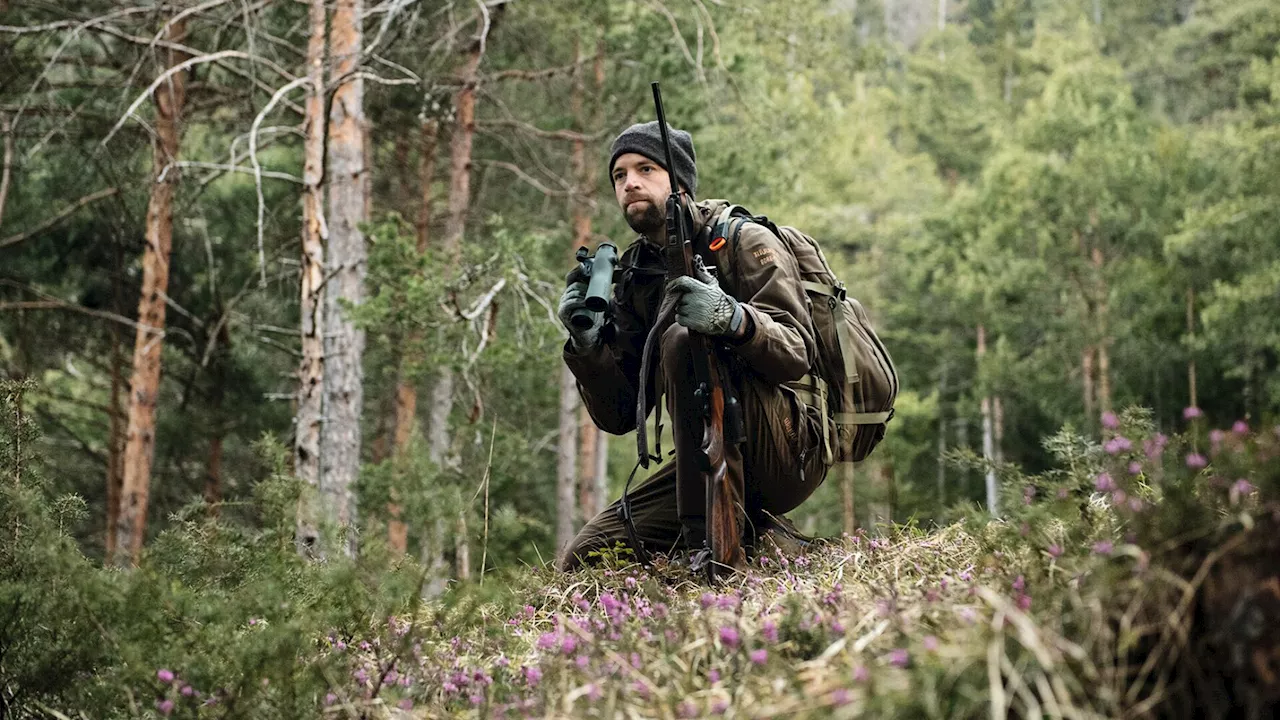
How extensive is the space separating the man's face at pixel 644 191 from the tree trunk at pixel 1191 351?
82.6 ft

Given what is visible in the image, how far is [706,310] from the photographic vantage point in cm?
467

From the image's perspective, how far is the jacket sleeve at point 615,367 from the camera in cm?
552

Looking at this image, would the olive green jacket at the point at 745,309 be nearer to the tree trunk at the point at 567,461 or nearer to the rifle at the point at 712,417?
the rifle at the point at 712,417

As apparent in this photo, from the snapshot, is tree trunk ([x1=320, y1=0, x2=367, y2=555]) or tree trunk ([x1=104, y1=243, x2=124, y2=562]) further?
tree trunk ([x1=104, y1=243, x2=124, y2=562])

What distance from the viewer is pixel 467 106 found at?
54.5 ft

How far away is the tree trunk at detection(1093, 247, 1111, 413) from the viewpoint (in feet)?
96.4

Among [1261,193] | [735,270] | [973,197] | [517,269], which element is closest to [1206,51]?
[973,197]

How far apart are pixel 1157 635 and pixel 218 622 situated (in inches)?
93.1

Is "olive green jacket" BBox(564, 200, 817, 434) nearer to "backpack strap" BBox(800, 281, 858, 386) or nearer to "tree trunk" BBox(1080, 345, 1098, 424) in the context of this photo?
"backpack strap" BBox(800, 281, 858, 386)

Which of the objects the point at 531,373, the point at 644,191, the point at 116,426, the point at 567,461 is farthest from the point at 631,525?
the point at 567,461

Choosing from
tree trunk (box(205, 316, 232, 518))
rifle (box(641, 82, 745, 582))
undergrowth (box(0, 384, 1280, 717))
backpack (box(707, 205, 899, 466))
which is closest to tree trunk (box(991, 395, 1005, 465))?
tree trunk (box(205, 316, 232, 518))

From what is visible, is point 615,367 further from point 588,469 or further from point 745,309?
point 588,469

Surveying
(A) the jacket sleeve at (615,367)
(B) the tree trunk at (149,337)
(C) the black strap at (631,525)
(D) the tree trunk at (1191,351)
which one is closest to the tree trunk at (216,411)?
(B) the tree trunk at (149,337)

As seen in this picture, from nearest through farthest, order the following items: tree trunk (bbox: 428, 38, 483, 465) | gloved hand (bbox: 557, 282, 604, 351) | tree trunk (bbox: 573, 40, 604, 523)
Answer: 1. gloved hand (bbox: 557, 282, 604, 351)
2. tree trunk (bbox: 428, 38, 483, 465)
3. tree trunk (bbox: 573, 40, 604, 523)
